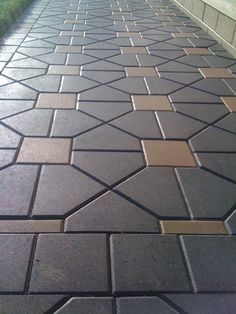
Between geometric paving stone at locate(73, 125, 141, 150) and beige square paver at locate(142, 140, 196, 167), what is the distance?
0.11 m

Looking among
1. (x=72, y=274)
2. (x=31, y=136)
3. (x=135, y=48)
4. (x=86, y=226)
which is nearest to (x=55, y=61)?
(x=135, y=48)

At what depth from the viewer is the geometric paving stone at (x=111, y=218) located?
2340 millimetres

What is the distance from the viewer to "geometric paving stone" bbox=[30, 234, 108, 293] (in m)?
1.95

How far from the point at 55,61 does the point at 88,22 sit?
2.64 meters

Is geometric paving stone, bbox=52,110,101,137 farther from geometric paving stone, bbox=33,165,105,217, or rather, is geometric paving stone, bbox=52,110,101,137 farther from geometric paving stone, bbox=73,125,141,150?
geometric paving stone, bbox=33,165,105,217

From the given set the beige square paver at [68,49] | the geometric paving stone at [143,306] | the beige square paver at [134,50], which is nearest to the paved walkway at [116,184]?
the geometric paving stone at [143,306]

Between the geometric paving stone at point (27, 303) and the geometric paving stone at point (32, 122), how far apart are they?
173cm

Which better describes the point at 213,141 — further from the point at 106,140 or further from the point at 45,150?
the point at 45,150

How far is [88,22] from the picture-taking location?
24.7 feet

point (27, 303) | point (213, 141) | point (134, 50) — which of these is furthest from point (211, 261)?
point (134, 50)

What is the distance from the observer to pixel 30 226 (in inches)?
91.7

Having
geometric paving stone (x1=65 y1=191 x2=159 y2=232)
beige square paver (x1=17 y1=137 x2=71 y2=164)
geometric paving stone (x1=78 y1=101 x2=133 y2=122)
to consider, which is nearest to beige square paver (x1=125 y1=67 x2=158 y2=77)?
geometric paving stone (x1=78 y1=101 x2=133 y2=122)

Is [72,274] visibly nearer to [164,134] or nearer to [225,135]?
[164,134]

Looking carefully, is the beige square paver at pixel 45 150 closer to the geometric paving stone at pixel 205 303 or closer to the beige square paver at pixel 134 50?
the geometric paving stone at pixel 205 303
